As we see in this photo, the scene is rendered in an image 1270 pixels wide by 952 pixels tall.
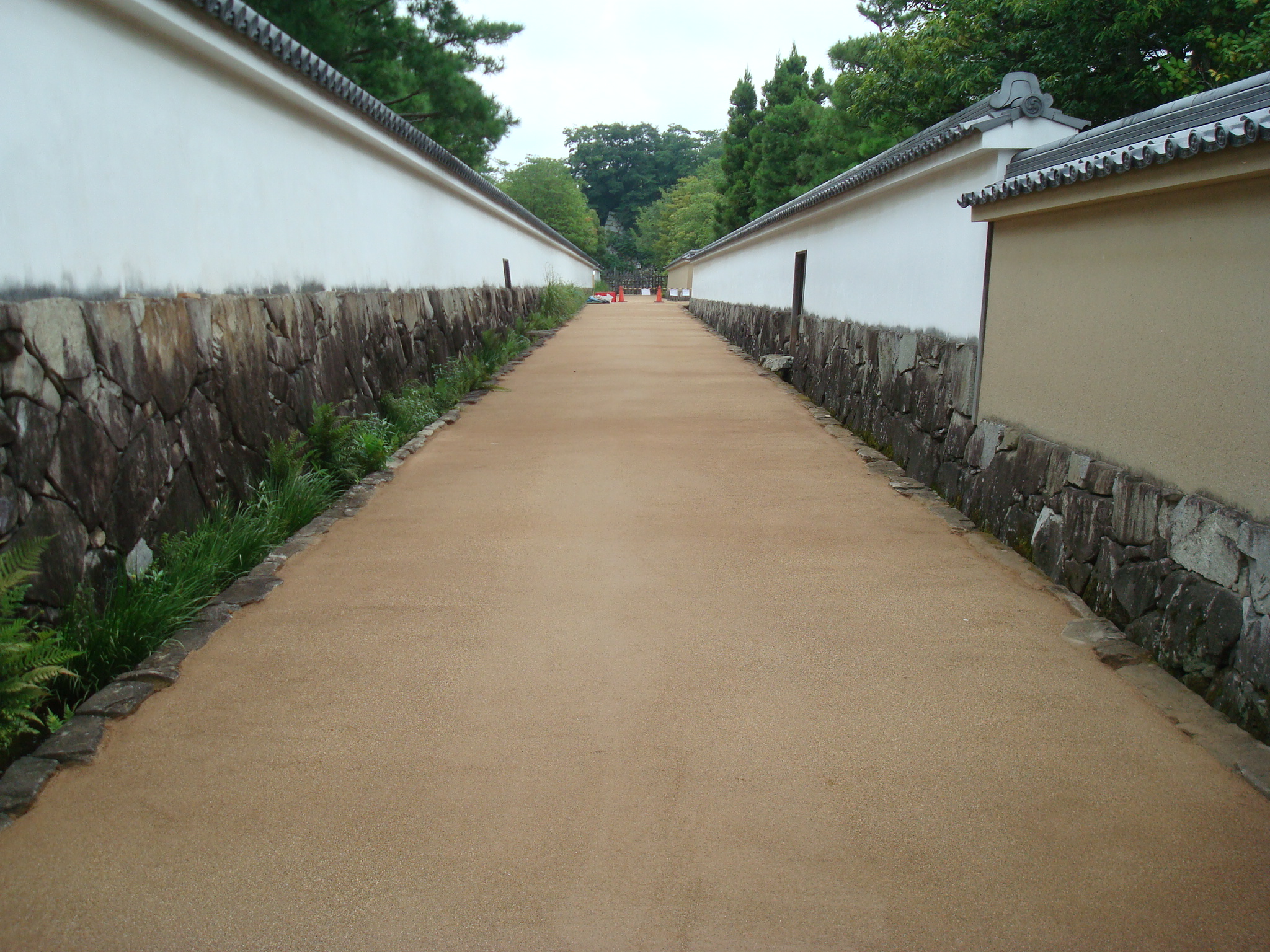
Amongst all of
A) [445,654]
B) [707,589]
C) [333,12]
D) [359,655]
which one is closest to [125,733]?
[359,655]

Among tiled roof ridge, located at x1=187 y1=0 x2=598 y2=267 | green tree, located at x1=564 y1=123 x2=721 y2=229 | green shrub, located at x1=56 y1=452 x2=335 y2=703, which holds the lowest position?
green shrub, located at x1=56 y1=452 x2=335 y2=703

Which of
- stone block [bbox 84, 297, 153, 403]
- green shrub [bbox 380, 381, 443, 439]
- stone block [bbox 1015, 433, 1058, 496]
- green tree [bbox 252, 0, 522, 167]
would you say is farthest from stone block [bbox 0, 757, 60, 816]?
green tree [bbox 252, 0, 522, 167]

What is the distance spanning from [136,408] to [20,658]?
172 cm

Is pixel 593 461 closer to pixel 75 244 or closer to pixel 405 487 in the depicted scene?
pixel 405 487

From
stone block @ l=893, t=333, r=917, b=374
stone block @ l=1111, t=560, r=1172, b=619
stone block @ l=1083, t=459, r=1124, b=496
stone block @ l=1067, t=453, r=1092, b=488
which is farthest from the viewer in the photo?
stone block @ l=893, t=333, r=917, b=374

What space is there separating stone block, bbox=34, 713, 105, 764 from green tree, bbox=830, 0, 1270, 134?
10.2 metres

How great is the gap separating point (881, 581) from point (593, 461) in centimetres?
334

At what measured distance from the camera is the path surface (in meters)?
2.28

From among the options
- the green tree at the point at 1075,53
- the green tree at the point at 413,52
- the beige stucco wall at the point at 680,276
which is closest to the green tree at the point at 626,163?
the beige stucco wall at the point at 680,276

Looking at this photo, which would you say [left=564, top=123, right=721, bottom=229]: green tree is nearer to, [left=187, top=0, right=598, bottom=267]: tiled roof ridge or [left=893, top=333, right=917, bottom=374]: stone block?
[left=187, top=0, right=598, bottom=267]: tiled roof ridge

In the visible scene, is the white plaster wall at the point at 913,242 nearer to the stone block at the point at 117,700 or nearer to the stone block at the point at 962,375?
the stone block at the point at 962,375

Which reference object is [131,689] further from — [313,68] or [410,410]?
[410,410]

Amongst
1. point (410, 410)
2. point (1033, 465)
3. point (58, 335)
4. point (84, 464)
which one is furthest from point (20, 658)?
point (410, 410)

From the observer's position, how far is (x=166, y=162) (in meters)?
4.98
